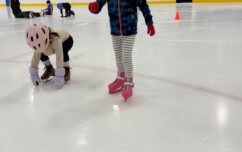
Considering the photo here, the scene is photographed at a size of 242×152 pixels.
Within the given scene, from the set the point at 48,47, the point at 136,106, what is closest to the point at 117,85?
the point at 136,106

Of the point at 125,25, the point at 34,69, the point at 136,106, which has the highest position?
the point at 125,25

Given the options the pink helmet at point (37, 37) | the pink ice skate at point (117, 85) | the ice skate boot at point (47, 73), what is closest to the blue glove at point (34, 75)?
the ice skate boot at point (47, 73)

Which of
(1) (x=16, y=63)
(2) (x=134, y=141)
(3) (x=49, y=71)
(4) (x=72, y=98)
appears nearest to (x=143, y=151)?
(2) (x=134, y=141)

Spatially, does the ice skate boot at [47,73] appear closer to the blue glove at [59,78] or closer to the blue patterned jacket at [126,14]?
the blue glove at [59,78]

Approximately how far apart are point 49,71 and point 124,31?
2.58ft

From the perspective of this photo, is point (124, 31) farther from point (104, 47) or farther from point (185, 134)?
point (104, 47)

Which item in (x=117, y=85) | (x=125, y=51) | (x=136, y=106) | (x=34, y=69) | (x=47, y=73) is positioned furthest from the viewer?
(x=47, y=73)

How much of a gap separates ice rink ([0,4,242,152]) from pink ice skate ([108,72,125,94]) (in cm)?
5

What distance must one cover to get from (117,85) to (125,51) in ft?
0.84

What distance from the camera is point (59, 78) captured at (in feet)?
6.42

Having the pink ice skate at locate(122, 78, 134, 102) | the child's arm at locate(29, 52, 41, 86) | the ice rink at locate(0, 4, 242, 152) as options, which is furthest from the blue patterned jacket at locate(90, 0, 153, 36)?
the child's arm at locate(29, 52, 41, 86)

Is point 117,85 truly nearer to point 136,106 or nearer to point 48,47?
point 136,106

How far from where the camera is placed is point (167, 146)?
Result: 119cm

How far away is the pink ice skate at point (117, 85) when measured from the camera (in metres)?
1.84
